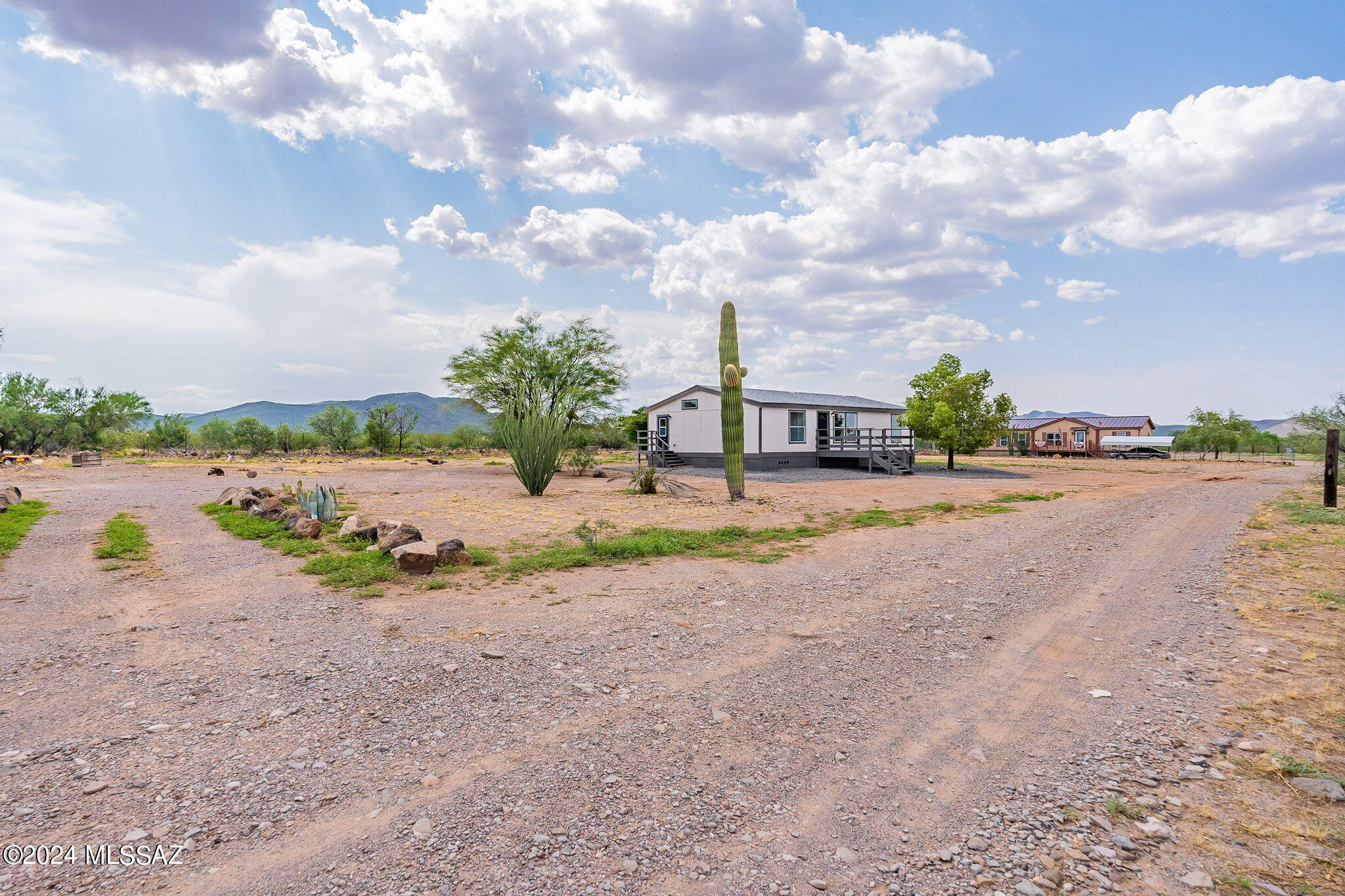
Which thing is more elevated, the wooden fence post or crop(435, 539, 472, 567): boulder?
the wooden fence post

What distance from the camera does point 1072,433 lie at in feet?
204

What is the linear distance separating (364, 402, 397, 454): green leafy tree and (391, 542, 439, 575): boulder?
47.9 m

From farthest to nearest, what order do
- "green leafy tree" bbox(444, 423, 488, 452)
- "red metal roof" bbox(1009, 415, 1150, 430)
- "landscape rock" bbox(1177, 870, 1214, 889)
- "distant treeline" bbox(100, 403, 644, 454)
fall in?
1. "red metal roof" bbox(1009, 415, 1150, 430)
2. "green leafy tree" bbox(444, 423, 488, 452)
3. "distant treeline" bbox(100, 403, 644, 454)
4. "landscape rock" bbox(1177, 870, 1214, 889)

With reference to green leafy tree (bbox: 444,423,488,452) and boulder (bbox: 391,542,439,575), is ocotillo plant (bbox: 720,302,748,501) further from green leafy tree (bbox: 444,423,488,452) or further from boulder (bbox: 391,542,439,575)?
green leafy tree (bbox: 444,423,488,452)

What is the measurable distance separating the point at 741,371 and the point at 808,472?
1236 centimetres

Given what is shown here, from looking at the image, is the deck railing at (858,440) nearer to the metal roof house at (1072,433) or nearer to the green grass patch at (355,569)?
the green grass patch at (355,569)

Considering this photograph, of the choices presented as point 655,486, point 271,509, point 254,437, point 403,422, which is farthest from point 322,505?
point 254,437

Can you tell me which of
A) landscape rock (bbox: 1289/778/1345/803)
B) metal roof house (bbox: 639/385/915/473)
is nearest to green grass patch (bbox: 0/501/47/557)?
landscape rock (bbox: 1289/778/1345/803)

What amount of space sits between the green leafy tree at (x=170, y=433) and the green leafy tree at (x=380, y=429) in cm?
1756

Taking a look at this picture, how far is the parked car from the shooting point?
5269 cm

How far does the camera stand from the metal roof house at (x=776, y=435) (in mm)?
30031

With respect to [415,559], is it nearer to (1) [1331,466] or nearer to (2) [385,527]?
(2) [385,527]

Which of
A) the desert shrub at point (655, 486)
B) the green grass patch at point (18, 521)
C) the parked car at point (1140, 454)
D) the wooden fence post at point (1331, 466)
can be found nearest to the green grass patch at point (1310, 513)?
the wooden fence post at point (1331, 466)

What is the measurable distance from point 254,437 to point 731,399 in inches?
2054
